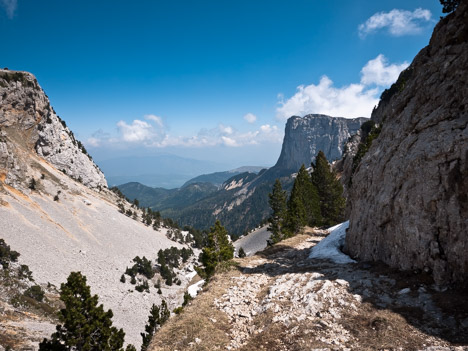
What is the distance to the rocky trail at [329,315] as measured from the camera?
905 centimetres

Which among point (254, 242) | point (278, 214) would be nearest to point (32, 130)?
point (254, 242)

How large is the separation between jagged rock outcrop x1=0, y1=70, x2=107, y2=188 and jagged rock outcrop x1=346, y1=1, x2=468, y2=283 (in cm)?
8582

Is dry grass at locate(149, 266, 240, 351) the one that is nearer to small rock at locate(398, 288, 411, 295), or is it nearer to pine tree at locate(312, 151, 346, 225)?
small rock at locate(398, 288, 411, 295)

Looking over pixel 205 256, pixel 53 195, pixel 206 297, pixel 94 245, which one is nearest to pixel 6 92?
pixel 53 195

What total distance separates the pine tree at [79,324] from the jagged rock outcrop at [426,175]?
73.2ft

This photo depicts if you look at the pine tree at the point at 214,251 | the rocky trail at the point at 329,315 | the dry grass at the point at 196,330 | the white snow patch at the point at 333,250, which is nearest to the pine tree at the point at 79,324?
the rocky trail at the point at 329,315

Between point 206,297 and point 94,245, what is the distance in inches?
2546

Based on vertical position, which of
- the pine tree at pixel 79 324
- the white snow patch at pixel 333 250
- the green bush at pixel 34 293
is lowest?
Result: the green bush at pixel 34 293

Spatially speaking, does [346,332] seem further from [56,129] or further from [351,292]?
[56,129]

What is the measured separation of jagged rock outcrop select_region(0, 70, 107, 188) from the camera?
7297 cm

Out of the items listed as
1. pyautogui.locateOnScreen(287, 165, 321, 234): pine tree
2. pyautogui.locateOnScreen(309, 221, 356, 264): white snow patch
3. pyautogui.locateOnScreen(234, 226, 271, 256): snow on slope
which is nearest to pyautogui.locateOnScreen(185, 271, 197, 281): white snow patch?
pyautogui.locateOnScreen(234, 226, 271, 256): snow on slope

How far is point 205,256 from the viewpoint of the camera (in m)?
32.3

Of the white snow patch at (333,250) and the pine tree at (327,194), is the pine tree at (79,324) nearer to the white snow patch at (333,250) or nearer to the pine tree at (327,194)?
the white snow patch at (333,250)

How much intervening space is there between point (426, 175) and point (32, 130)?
388 feet
